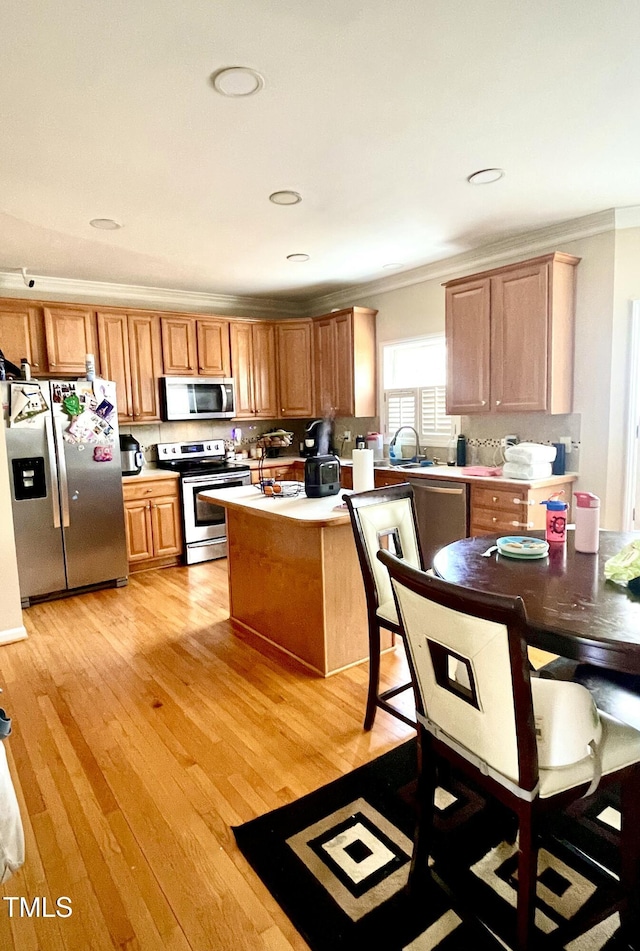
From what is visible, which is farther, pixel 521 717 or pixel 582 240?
pixel 582 240

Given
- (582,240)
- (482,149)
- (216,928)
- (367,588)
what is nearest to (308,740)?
(367,588)

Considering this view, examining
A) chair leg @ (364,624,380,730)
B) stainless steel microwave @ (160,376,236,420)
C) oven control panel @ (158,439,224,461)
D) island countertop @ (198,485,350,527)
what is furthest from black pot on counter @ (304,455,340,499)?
oven control panel @ (158,439,224,461)

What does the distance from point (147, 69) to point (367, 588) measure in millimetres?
2129

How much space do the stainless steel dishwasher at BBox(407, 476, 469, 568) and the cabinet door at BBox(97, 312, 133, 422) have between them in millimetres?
2675

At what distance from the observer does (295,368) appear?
18.7 ft

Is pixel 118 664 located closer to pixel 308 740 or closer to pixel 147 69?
pixel 308 740

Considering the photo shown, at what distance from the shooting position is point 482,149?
8.26 feet

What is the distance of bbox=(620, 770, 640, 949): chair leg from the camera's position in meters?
1.34

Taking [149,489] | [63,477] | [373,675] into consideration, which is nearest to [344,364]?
[149,489]

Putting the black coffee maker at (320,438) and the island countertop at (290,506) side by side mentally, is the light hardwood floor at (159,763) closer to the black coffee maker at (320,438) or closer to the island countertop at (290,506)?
the island countertop at (290,506)

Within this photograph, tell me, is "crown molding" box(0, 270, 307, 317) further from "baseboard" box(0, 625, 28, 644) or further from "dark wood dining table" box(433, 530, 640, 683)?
"dark wood dining table" box(433, 530, 640, 683)

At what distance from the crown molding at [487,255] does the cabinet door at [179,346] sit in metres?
1.68

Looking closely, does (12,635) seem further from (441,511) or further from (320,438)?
(320,438)

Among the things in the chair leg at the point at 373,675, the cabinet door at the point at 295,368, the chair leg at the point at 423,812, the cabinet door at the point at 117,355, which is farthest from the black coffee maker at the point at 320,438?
the chair leg at the point at 423,812
